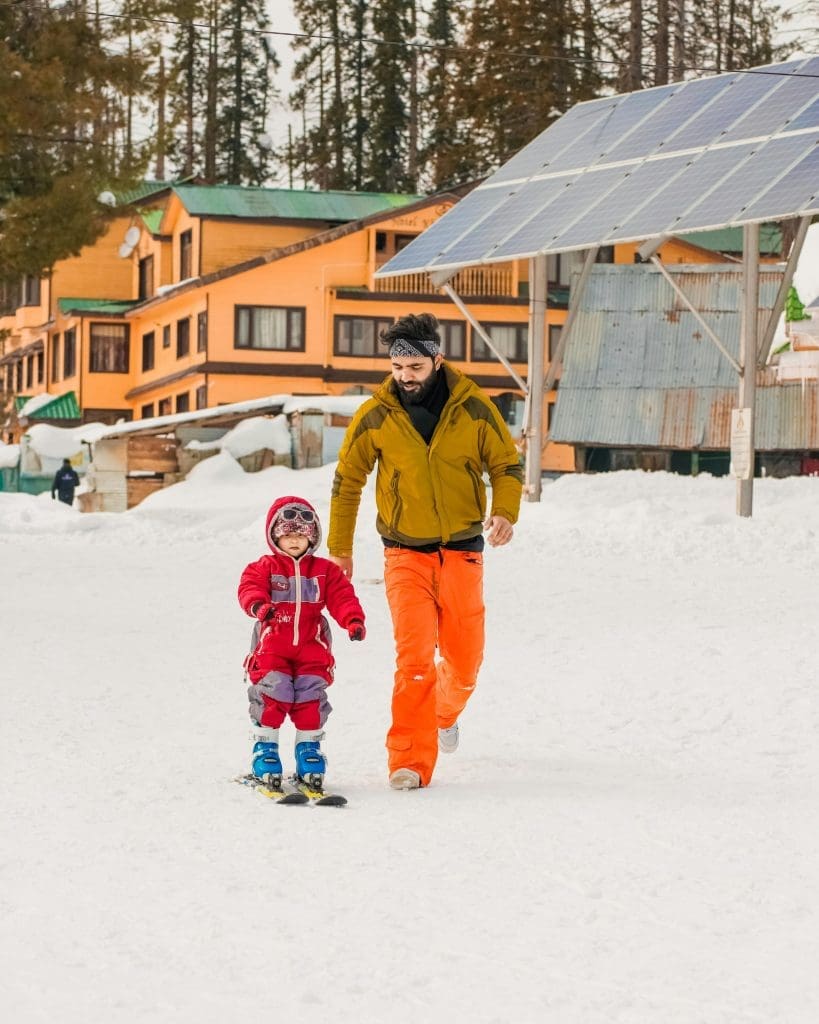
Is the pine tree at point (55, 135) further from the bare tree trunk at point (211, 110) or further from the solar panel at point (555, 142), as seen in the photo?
the bare tree trunk at point (211, 110)

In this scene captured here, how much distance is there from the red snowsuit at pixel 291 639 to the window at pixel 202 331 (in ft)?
136

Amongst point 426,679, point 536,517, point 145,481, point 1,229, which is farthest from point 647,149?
point 426,679

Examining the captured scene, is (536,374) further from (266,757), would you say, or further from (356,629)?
(356,629)

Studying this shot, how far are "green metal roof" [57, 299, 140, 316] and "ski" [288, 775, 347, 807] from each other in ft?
156

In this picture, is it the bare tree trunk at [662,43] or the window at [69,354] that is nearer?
the bare tree trunk at [662,43]

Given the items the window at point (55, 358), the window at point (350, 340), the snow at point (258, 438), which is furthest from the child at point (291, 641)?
the window at point (55, 358)

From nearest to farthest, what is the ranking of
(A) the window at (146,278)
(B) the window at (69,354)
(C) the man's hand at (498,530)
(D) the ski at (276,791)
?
1. (D) the ski at (276,791)
2. (C) the man's hand at (498,530)
3. (A) the window at (146,278)
4. (B) the window at (69,354)

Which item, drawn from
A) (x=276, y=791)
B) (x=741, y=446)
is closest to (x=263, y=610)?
(x=276, y=791)

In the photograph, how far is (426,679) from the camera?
743 centimetres

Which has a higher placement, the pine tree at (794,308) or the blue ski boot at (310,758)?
the pine tree at (794,308)

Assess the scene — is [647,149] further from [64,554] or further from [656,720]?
[656,720]

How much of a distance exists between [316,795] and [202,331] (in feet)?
139

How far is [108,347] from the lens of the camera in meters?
54.5

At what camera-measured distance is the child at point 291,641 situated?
7188 millimetres
